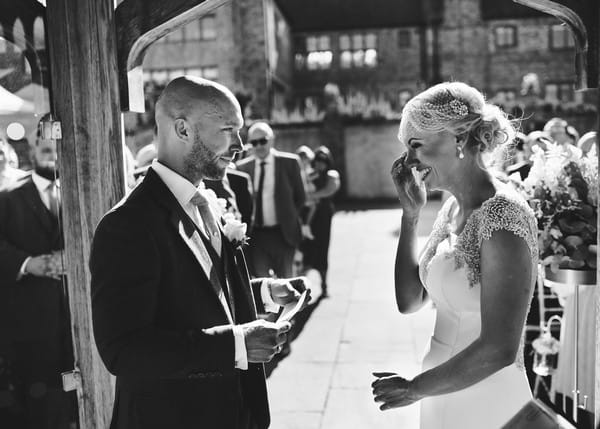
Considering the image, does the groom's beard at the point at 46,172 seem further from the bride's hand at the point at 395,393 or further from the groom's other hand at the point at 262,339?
the bride's hand at the point at 395,393

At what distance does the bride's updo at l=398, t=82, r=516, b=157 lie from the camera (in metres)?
2.39

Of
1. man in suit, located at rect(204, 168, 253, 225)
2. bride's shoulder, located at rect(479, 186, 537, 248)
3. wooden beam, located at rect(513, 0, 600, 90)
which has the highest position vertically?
wooden beam, located at rect(513, 0, 600, 90)

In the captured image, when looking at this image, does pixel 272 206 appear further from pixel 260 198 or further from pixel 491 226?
pixel 491 226

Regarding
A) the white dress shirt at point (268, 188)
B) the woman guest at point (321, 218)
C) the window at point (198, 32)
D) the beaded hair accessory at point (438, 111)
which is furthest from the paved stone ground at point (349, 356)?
the window at point (198, 32)

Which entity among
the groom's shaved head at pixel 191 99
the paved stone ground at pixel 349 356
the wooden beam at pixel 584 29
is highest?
the wooden beam at pixel 584 29

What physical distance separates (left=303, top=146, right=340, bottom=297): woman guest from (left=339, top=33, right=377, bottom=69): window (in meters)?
30.4

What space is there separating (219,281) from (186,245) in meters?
0.21

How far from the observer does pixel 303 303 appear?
2496 millimetres

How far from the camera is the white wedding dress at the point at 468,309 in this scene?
7.59 ft

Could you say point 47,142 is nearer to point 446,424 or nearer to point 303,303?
point 303,303

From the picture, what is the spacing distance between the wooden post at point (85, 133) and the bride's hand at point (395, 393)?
1506mm

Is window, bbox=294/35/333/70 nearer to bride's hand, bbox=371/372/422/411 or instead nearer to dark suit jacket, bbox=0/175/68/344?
dark suit jacket, bbox=0/175/68/344

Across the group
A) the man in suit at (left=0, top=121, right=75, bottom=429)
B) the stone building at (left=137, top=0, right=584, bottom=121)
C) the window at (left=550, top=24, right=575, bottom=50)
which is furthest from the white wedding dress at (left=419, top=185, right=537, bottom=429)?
the window at (left=550, top=24, right=575, bottom=50)

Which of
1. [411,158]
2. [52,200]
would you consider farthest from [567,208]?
[52,200]
